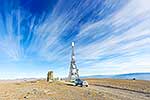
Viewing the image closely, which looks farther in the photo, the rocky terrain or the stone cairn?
the stone cairn

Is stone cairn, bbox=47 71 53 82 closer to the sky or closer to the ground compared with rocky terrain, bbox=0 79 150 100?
closer to the sky

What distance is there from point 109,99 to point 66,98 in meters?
5.63

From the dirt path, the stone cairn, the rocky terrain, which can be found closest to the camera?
the rocky terrain

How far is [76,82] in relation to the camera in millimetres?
61875

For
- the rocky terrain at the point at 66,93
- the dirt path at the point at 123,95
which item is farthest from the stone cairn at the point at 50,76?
the dirt path at the point at 123,95

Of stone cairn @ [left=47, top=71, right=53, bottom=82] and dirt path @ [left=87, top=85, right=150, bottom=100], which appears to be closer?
dirt path @ [left=87, top=85, right=150, bottom=100]

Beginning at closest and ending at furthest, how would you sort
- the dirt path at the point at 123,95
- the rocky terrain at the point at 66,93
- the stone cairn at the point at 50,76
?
the rocky terrain at the point at 66,93
the dirt path at the point at 123,95
the stone cairn at the point at 50,76

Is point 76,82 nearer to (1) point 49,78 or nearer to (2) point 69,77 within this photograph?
(1) point 49,78

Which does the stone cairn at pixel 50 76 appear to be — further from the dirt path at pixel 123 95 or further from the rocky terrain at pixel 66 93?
the dirt path at pixel 123 95

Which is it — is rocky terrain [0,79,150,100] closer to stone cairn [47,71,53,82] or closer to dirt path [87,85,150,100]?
dirt path [87,85,150,100]

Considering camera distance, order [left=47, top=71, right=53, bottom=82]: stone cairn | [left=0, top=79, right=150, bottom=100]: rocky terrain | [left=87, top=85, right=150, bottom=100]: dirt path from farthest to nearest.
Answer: [left=47, top=71, right=53, bottom=82]: stone cairn, [left=87, top=85, right=150, bottom=100]: dirt path, [left=0, top=79, right=150, bottom=100]: rocky terrain

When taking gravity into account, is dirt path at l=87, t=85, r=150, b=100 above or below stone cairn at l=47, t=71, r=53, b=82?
below

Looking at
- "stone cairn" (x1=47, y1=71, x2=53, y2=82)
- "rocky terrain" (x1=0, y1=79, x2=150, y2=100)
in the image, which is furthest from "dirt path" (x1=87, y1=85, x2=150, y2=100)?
"stone cairn" (x1=47, y1=71, x2=53, y2=82)

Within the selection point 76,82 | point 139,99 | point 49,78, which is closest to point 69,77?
point 49,78
